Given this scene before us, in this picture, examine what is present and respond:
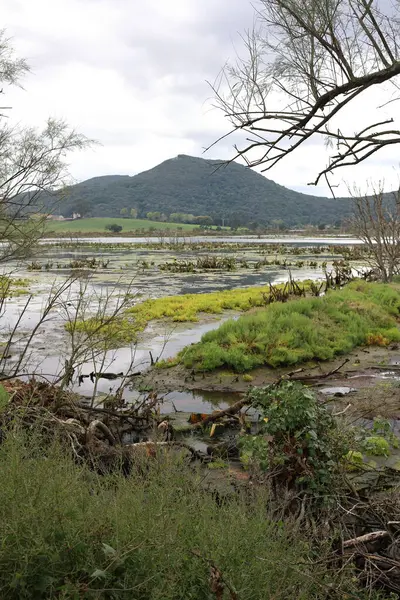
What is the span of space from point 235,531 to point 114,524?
61 cm

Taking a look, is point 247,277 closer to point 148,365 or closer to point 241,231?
point 148,365

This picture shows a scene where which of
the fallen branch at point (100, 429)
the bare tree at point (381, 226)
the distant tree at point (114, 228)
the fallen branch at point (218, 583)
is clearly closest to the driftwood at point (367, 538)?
the fallen branch at point (218, 583)

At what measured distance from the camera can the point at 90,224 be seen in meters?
136

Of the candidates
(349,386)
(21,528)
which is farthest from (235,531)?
(349,386)

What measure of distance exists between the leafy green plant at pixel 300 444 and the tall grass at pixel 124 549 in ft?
4.63

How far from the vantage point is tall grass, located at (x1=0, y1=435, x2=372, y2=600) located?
7.38ft

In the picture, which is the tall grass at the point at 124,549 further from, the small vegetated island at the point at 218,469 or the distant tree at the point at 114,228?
the distant tree at the point at 114,228

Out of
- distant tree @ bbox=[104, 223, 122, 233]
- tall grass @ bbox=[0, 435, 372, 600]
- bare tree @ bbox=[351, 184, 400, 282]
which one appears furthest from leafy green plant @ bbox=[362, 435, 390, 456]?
distant tree @ bbox=[104, 223, 122, 233]

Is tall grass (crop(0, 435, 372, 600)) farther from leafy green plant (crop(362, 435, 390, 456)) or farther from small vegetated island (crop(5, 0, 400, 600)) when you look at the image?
leafy green plant (crop(362, 435, 390, 456))

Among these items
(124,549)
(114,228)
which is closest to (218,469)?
(124,549)

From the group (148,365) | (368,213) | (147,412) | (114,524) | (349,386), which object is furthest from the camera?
(368,213)

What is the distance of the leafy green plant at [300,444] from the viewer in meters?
4.21

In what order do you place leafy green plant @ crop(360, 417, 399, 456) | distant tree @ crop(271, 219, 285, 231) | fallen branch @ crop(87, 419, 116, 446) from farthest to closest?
distant tree @ crop(271, 219, 285, 231) < leafy green plant @ crop(360, 417, 399, 456) < fallen branch @ crop(87, 419, 116, 446)

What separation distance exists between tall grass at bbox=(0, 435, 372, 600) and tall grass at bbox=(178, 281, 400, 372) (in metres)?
7.43
